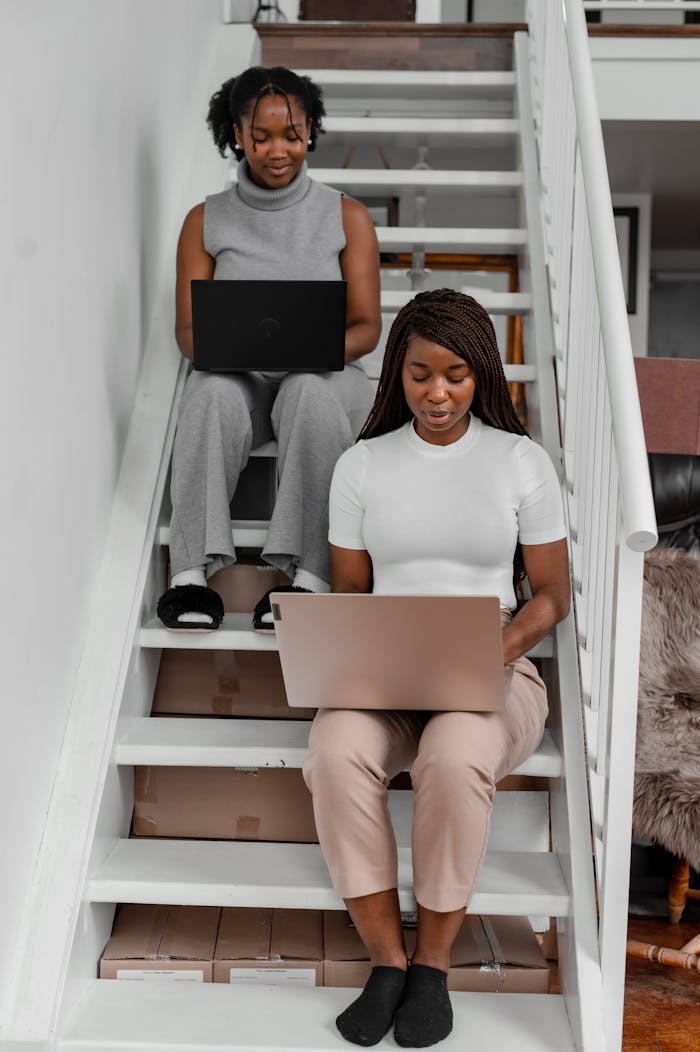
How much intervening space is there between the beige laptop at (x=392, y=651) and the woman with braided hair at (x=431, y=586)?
0.14 feet

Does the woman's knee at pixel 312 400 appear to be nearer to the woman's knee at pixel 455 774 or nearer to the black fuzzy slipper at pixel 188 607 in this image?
the black fuzzy slipper at pixel 188 607

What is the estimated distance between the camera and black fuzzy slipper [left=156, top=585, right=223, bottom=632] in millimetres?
1970

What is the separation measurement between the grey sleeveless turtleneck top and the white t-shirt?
616 millimetres

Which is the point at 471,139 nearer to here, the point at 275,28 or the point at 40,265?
the point at 275,28

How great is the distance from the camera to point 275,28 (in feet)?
10.9

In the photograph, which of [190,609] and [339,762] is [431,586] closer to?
[339,762]

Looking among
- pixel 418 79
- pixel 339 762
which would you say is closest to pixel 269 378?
pixel 339 762

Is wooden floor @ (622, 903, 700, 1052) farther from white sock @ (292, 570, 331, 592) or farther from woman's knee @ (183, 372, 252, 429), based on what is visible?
woman's knee @ (183, 372, 252, 429)

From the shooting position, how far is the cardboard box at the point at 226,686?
6.77ft

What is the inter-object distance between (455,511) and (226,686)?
587 mm

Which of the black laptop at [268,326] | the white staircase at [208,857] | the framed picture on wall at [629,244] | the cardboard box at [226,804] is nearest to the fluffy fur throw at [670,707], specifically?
the white staircase at [208,857]

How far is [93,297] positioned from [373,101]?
64.8 inches

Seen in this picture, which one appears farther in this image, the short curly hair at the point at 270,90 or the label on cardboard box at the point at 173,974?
the short curly hair at the point at 270,90

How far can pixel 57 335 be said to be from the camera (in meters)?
1.79
